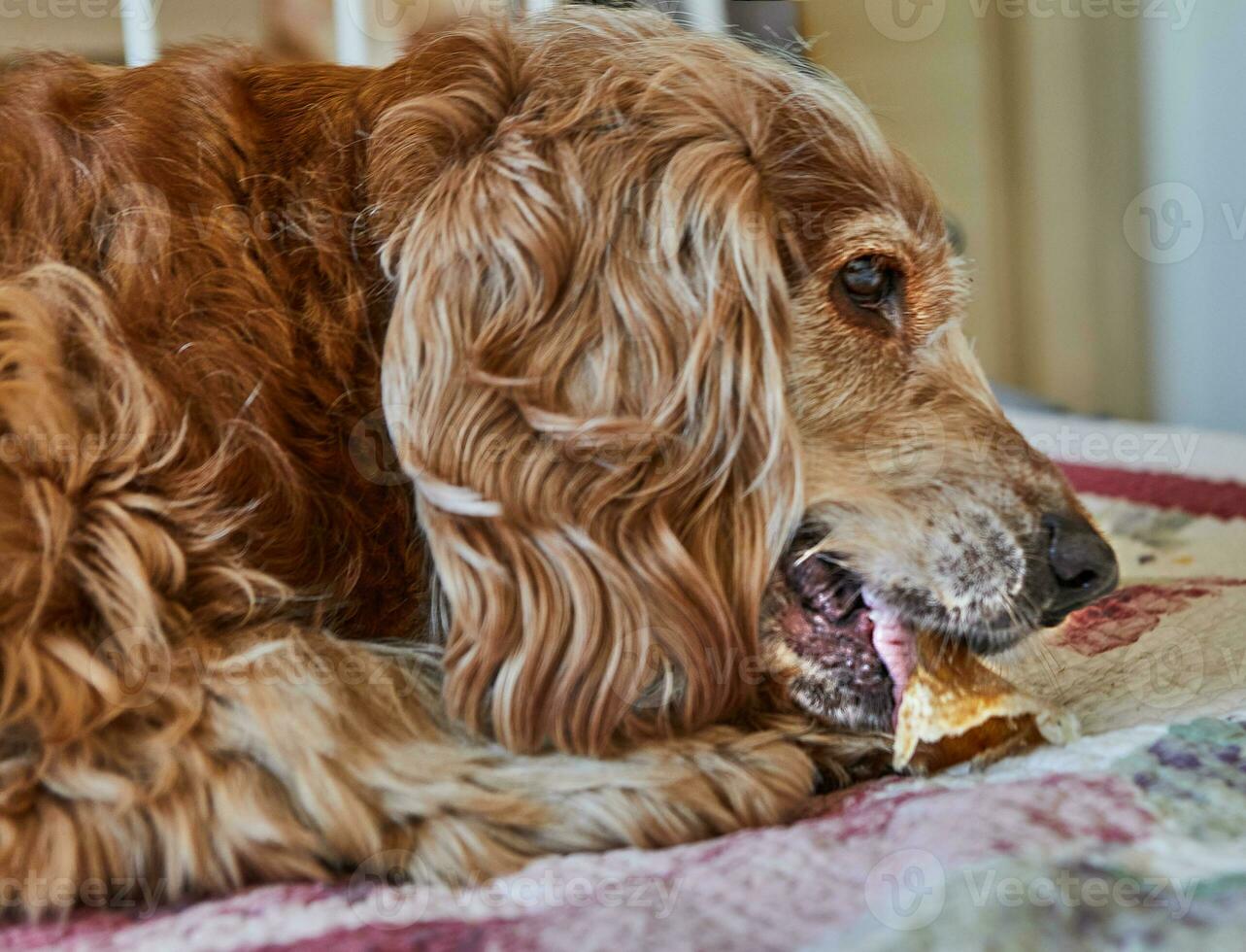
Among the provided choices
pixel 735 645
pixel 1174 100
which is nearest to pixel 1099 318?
pixel 1174 100

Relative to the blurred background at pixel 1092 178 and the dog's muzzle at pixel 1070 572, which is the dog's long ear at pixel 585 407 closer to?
the dog's muzzle at pixel 1070 572

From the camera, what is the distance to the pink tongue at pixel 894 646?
40.7 inches

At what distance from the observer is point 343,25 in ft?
6.52

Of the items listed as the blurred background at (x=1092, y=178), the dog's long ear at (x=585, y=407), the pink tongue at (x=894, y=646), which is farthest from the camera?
the blurred background at (x=1092, y=178)

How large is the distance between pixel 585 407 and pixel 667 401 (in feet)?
0.23

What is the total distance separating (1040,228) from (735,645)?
3080mm

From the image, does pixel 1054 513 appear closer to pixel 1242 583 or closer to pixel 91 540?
pixel 1242 583

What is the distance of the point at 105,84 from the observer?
3.53 ft

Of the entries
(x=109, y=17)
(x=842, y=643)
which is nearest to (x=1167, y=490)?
(x=842, y=643)

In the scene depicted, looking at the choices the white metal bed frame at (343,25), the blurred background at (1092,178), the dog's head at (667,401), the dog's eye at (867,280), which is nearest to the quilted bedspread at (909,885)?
the dog's head at (667,401)

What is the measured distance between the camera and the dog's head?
0.93 meters

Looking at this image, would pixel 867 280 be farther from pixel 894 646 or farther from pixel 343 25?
pixel 343 25

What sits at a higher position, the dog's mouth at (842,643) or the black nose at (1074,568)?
the black nose at (1074,568)

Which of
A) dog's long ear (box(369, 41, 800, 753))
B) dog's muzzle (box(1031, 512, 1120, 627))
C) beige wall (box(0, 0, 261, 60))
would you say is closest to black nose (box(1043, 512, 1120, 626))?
dog's muzzle (box(1031, 512, 1120, 627))
